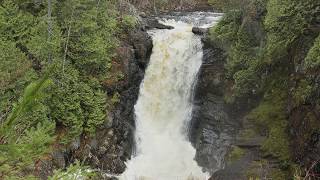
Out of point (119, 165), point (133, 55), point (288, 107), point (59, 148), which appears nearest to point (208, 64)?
point (133, 55)

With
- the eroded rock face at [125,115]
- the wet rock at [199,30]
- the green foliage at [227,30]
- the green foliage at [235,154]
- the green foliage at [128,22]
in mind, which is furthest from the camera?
the wet rock at [199,30]

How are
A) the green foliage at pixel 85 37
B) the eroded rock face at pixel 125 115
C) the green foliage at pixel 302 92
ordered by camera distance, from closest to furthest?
1. the green foliage at pixel 302 92
2. the eroded rock face at pixel 125 115
3. the green foliage at pixel 85 37

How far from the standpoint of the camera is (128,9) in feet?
86.6

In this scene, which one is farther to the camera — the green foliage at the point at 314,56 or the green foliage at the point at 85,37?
the green foliage at the point at 85,37

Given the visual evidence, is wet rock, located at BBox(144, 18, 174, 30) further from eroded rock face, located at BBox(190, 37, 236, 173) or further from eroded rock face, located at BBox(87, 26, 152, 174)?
eroded rock face, located at BBox(190, 37, 236, 173)

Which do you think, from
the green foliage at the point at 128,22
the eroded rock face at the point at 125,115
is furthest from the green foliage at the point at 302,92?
the green foliage at the point at 128,22

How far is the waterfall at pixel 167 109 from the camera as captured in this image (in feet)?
68.7

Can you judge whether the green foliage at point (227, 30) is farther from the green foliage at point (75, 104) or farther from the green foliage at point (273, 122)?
the green foliage at point (75, 104)

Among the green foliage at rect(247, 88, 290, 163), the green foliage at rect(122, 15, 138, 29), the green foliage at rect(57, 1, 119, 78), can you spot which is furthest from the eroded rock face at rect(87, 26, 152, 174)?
the green foliage at rect(247, 88, 290, 163)

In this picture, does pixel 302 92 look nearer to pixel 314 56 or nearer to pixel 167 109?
pixel 314 56

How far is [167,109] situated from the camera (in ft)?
77.4

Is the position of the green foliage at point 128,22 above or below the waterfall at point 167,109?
above

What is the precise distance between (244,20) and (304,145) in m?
7.63

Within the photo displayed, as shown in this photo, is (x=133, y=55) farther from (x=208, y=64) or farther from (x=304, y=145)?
(x=304, y=145)
